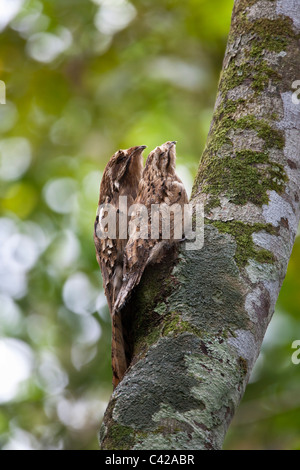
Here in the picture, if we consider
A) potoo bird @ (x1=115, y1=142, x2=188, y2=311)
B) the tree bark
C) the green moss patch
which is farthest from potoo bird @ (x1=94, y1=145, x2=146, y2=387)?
the green moss patch

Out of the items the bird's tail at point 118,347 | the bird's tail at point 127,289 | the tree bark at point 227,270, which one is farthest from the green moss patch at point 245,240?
the bird's tail at point 118,347

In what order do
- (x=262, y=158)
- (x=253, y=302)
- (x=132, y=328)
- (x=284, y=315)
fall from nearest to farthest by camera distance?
(x=253, y=302), (x=132, y=328), (x=262, y=158), (x=284, y=315)

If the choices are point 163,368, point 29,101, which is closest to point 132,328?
point 163,368

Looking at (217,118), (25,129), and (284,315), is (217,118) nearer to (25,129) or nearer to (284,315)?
(284,315)

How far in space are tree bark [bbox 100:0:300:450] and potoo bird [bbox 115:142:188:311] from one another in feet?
0.30

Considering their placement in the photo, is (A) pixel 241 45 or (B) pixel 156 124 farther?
(B) pixel 156 124

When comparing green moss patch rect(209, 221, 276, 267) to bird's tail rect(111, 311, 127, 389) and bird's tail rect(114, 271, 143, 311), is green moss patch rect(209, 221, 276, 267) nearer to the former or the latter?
bird's tail rect(114, 271, 143, 311)

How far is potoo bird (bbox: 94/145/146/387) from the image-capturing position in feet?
8.94

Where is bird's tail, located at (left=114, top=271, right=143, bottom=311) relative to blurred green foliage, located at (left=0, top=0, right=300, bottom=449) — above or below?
below

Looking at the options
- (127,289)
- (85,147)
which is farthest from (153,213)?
(85,147)

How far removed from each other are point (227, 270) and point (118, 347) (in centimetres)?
57
